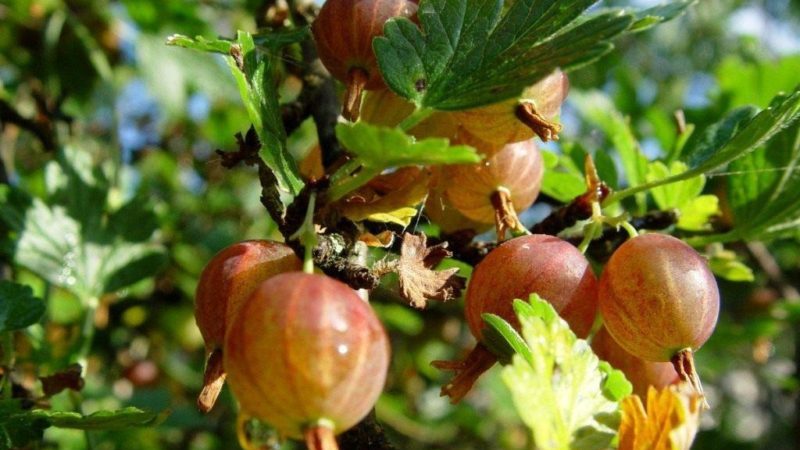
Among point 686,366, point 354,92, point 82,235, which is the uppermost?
point 354,92

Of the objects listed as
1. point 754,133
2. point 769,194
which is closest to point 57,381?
point 754,133

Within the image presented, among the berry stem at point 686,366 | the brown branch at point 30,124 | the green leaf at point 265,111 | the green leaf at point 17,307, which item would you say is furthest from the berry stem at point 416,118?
the brown branch at point 30,124

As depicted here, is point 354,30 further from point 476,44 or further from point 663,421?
point 663,421

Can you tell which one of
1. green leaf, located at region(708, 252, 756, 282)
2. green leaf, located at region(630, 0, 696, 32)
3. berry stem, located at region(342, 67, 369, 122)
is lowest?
green leaf, located at region(708, 252, 756, 282)

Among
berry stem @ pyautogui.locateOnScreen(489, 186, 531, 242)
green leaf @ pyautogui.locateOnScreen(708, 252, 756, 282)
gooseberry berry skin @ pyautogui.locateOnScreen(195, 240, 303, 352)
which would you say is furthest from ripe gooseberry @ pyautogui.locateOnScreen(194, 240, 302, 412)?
green leaf @ pyautogui.locateOnScreen(708, 252, 756, 282)

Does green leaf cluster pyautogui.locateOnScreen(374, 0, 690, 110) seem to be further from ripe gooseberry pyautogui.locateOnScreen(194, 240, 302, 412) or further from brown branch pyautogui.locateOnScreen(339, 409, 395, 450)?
brown branch pyautogui.locateOnScreen(339, 409, 395, 450)

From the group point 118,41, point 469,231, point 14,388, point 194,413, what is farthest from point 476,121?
point 118,41
